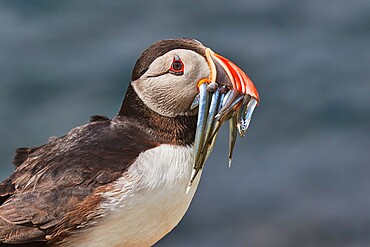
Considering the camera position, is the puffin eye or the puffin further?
the puffin eye

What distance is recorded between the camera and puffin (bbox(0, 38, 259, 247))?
5.21m

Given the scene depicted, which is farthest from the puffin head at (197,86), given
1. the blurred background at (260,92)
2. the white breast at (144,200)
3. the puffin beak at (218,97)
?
the blurred background at (260,92)

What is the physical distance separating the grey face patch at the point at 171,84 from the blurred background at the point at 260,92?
5850 millimetres

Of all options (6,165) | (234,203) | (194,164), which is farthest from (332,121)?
(194,164)

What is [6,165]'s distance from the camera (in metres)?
11.7

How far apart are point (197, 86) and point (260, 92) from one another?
7743 mm

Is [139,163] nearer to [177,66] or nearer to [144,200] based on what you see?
[144,200]

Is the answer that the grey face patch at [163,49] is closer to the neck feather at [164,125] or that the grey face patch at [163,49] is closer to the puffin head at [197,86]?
the puffin head at [197,86]

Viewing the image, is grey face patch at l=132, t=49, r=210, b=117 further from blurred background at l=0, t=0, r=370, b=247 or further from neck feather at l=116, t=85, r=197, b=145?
→ blurred background at l=0, t=0, r=370, b=247

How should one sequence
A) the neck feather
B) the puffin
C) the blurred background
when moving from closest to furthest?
the puffin → the neck feather → the blurred background

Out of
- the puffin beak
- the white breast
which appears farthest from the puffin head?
the white breast

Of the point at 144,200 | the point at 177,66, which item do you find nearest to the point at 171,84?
the point at 177,66

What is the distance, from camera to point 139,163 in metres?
5.30

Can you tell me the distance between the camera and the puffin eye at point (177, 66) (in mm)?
5328
